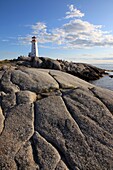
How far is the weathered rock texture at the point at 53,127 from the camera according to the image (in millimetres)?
9648

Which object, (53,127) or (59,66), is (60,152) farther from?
(59,66)

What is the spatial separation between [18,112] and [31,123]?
112 centimetres

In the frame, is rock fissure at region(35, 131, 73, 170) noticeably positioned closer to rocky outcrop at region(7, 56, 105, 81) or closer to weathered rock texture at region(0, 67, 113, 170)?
weathered rock texture at region(0, 67, 113, 170)

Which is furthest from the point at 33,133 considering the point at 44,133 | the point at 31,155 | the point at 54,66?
the point at 54,66

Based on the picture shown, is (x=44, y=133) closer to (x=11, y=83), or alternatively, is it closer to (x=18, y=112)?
(x=18, y=112)

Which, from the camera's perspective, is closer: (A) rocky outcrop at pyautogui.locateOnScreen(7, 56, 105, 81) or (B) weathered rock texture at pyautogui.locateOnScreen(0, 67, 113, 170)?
(B) weathered rock texture at pyautogui.locateOnScreen(0, 67, 113, 170)

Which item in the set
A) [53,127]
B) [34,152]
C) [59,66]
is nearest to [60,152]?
[34,152]

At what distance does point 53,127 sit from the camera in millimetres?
11086

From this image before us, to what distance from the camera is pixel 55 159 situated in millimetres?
9672

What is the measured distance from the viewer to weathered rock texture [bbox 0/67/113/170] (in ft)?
31.7

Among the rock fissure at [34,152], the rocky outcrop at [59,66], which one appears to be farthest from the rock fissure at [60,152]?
the rocky outcrop at [59,66]

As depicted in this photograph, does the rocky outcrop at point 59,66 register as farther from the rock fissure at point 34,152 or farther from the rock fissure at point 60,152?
the rock fissure at point 34,152

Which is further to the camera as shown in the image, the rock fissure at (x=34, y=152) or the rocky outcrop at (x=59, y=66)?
the rocky outcrop at (x=59, y=66)

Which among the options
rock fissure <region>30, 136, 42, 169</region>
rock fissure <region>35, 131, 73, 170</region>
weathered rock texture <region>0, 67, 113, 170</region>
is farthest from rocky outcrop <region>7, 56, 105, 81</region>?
rock fissure <region>30, 136, 42, 169</region>
